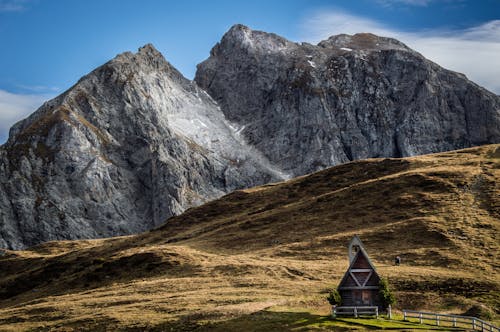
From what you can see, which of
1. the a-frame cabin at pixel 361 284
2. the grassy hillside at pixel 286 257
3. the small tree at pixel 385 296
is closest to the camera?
the small tree at pixel 385 296

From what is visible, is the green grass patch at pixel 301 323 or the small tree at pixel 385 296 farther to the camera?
the small tree at pixel 385 296

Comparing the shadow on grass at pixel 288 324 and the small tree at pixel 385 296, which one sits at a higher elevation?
the small tree at pixel 385 296

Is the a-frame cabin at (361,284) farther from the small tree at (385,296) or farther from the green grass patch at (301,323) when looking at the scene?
the green grass patch at (301,323)

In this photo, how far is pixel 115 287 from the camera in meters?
104

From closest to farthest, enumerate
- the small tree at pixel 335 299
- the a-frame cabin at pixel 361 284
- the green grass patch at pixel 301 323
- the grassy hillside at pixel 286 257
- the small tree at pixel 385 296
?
the green grass patch at pixel 301 323 < the small tree at pixel 385 296 < the small tree at pixel 335 299 < the a-frame cabin at pixel 361 284 < the grassy hillside at pixel 286 257

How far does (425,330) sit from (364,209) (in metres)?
72.9

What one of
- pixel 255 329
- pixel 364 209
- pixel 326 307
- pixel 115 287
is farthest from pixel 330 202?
pixel 255 329

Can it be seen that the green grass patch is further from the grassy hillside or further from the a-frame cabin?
the a-frame cabin

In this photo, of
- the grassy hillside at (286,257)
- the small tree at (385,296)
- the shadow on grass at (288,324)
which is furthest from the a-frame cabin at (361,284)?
the shadow on grass at (288,324)

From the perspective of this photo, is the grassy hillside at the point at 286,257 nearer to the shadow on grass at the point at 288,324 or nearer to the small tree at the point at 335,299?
the shadow on grass at the point at 288,324

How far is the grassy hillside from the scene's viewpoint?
7844cm

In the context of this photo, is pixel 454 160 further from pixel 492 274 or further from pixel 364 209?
pixel 492 274

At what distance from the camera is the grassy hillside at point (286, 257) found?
78.4 m

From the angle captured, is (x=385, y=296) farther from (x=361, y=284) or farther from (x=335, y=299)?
(x=335, y=299)
